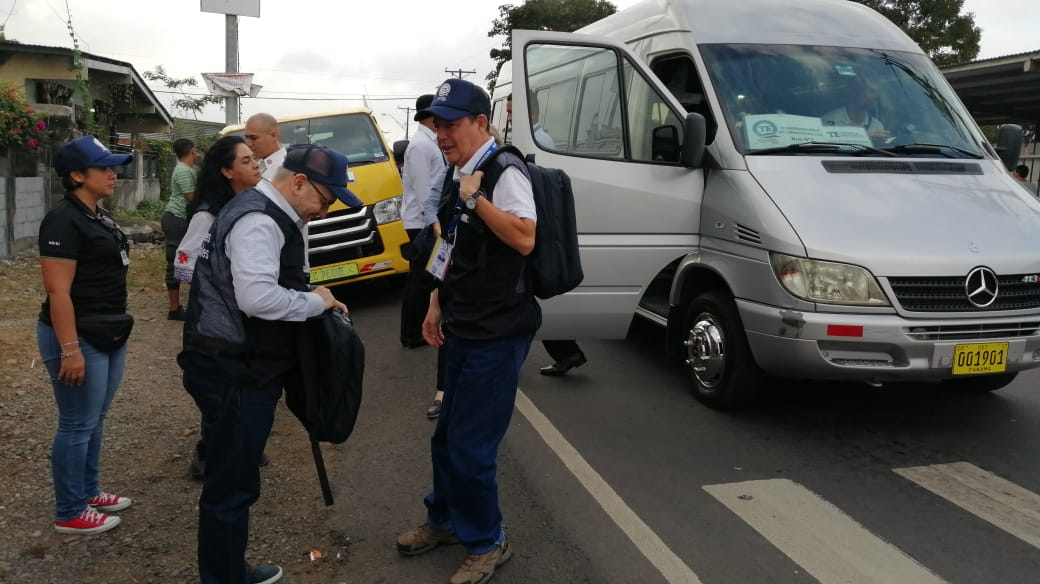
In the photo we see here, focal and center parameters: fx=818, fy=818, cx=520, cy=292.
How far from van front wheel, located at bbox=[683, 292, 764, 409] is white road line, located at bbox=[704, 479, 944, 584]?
0.87 meters

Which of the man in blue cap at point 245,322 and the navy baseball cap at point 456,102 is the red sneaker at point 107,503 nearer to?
the man in blue cap at point 245,322

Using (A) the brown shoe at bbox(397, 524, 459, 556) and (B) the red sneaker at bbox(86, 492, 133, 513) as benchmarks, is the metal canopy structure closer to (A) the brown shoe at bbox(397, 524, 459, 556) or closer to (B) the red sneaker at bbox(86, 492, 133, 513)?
(A) the brown shoe at bbox(397, 524, 459, 556)

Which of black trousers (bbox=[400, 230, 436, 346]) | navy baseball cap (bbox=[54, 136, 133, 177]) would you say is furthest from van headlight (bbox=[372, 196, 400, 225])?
navy baseball cap (bbox=[54, 136, 133, 177])

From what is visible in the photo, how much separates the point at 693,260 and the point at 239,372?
3.25 meters

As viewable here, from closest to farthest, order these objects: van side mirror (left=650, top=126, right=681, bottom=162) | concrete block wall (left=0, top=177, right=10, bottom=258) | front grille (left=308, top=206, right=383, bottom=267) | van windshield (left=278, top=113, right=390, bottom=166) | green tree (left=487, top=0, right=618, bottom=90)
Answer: van side mirror (left=650, top=126, right=681, bottom=162) < front grille (left=308, top=206, right=383, bottom=267) < van windshield (left=278, top=113, right=390, bottom=166) < concrete block wall (left=0, top=177, right=10, bottom=258) < green tree (left=487, top=0, right=618, bottom=90)

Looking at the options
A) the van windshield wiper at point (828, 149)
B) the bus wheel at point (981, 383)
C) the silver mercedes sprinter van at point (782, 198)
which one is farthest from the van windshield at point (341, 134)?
the bus wheel at point (981, 383)

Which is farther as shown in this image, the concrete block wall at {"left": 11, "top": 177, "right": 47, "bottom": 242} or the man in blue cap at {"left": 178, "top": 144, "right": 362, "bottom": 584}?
the concrete block wall at {"left": 11, "top": 177, "right": 47, "bottom": 242}

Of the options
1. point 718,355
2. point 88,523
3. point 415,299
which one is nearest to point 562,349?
point 415,299

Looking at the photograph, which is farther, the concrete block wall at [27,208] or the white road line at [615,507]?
the concrete block wall at [27,208]

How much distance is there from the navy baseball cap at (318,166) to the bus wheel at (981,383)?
447 centimetres

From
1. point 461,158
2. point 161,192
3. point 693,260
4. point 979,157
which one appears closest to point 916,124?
point 979,157

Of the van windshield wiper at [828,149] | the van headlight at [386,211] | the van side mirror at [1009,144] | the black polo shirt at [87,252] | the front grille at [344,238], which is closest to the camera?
the black polo shirt at [87,252]

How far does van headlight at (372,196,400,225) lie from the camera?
27.0 ft

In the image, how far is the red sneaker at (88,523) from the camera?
3.51 metres
